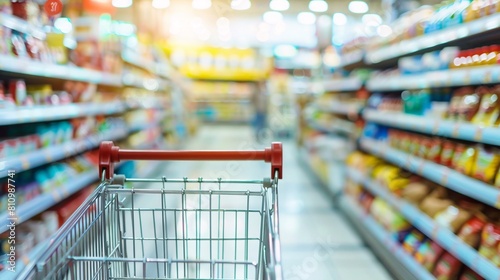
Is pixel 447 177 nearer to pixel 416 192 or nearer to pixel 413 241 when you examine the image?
pixel 416 192

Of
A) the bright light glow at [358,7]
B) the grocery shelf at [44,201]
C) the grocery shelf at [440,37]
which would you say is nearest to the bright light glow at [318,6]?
the bright light glow at [358,7]

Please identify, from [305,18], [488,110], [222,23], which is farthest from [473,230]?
[305,18]

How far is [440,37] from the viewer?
7.16ft

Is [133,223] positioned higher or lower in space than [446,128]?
lower

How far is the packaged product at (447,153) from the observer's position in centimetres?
212

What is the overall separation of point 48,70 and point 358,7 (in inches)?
426

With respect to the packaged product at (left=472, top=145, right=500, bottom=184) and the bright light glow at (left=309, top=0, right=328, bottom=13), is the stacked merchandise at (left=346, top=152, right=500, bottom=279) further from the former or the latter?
the bright light glow at (left=309, top=0, right=328, bottom=13)

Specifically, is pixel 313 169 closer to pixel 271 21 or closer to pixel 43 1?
pixel 43 1

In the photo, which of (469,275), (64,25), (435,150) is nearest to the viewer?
(469,275)

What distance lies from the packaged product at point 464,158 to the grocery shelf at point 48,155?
7.10 feet

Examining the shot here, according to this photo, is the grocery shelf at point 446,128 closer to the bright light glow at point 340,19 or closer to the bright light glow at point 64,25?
the bright light glow at point 64,25

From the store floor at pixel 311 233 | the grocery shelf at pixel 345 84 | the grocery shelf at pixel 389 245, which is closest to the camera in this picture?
the grocery shelf at pixel 389 245

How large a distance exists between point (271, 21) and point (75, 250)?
12.5 meters

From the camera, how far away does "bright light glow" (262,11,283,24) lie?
12375 mm
